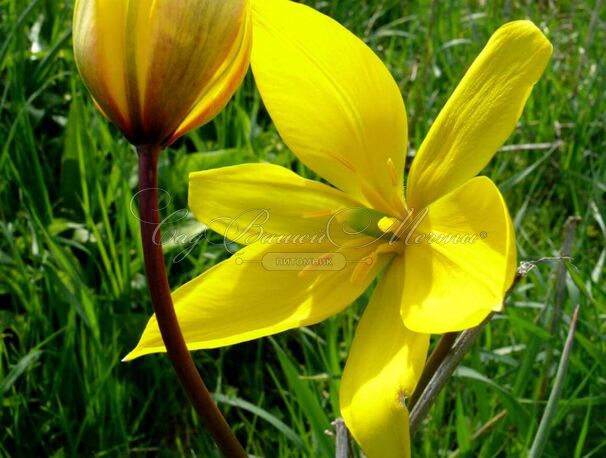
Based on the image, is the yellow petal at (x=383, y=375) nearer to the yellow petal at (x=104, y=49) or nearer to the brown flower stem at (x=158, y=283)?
the brown flower stem at (x=158, y=283)

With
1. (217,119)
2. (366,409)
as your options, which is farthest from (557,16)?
(366,409)

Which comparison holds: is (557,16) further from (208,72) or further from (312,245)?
(208,72)

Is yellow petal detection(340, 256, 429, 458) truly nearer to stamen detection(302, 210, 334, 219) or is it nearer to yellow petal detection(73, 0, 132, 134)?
stamen detection(302, 210, 334, 219)

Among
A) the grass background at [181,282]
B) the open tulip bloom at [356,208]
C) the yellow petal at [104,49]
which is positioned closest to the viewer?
the yellow petal at [104,49]

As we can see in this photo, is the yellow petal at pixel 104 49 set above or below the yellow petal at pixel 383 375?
above

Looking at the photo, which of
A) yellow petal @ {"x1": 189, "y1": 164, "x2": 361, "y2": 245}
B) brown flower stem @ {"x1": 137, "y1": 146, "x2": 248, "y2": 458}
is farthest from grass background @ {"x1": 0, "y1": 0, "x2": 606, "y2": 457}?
brown flower stem @ {"x1": 137, "y1": 146, "x2": 248, "y2": 458}


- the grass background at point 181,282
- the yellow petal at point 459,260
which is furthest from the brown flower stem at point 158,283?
the grass background at point 181,282

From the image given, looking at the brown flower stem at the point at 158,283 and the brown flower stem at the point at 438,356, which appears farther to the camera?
the brown flower stem at the point at 438,356
